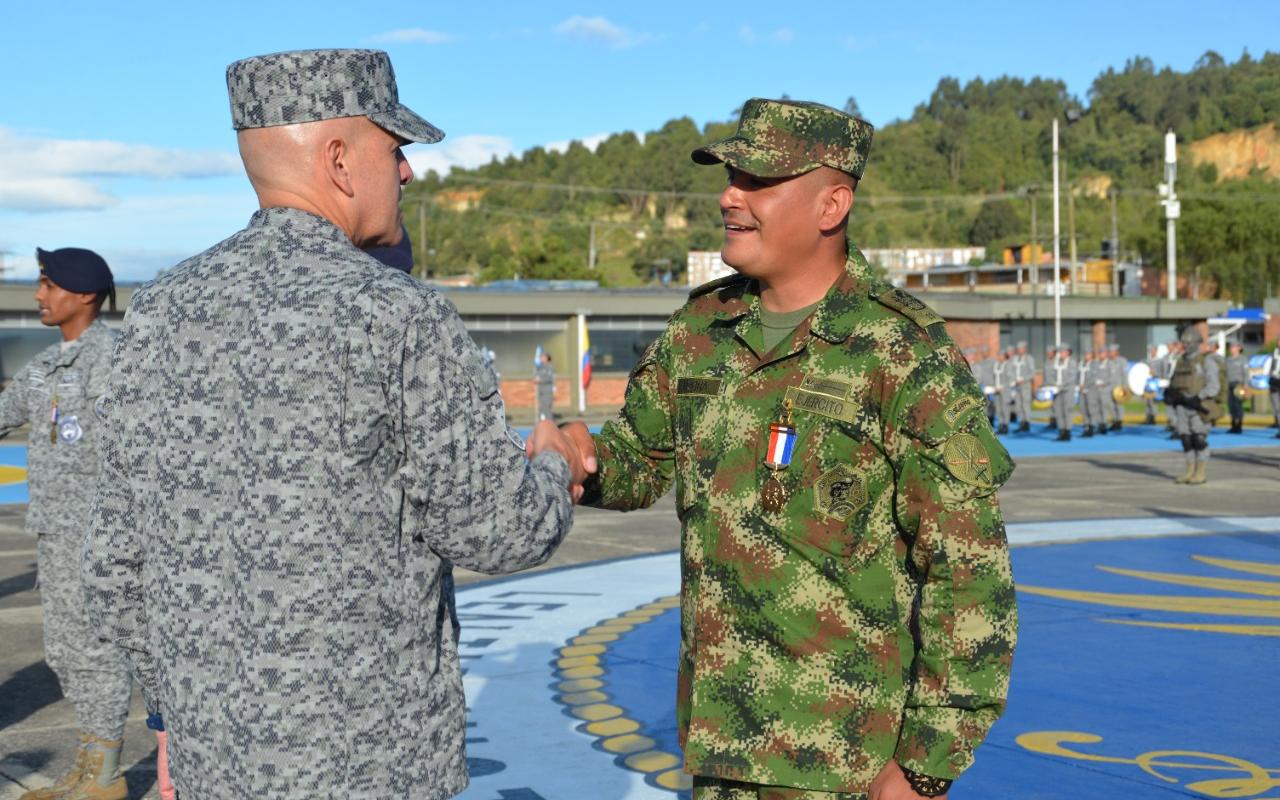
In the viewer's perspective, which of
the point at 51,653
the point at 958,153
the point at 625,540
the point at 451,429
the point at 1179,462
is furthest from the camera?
the point at 958,153

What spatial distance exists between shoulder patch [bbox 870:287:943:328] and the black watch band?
918 mm

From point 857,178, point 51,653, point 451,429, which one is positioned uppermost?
point 857,178

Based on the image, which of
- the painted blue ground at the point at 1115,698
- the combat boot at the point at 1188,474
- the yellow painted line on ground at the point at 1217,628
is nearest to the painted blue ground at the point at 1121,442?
the combat boot at the point at 1188,474

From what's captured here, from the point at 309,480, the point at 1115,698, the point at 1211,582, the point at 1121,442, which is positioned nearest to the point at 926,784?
the point at 309,480

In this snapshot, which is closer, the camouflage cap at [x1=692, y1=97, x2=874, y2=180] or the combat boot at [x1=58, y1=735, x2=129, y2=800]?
the camouflage cap at [x1=692, y1=97, x2=874, y2=180]

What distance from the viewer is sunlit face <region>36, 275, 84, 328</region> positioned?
5727 mm

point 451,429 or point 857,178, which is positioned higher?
point 857,178

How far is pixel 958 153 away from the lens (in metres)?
198

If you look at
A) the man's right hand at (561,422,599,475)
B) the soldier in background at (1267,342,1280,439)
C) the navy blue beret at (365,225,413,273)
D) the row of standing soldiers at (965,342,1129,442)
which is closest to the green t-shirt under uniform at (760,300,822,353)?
the man's right hand at (561,422,599,475)

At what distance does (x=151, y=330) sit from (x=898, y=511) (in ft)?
4.98

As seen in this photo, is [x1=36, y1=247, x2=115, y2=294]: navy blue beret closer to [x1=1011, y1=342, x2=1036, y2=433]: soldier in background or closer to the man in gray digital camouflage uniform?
the man in gray digital camouflage uniform

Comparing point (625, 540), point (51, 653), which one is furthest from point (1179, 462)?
point (51, 653)

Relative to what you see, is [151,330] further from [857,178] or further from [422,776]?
[857,178]

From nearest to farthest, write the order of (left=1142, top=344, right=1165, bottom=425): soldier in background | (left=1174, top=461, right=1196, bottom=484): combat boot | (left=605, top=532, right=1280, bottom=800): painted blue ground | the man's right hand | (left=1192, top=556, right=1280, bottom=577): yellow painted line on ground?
the man's right hand, (left=605, top=532, right=1280, bottom=800): painted blue ground, (left=1192, top=556, right=1280, bottom=577): yellow painted line on ground, (left=1174, top=461, right=1196, bottom=484): combat boot, (left=1142, top=344, right=1165, bottom=425): soldier in background
